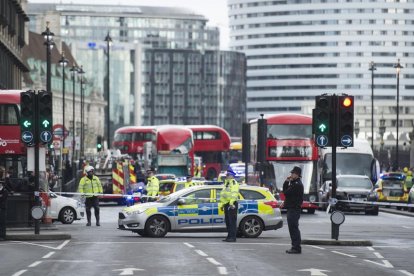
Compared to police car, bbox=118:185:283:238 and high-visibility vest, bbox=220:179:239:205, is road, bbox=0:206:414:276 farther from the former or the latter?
high-visibility vest, bbox=220:179:239:205

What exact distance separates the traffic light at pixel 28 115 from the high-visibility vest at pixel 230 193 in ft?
15.1

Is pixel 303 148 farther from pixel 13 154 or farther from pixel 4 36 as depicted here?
pixel 4 36

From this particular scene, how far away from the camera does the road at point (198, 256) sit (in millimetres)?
21625

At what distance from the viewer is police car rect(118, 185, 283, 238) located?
3206 centimetres

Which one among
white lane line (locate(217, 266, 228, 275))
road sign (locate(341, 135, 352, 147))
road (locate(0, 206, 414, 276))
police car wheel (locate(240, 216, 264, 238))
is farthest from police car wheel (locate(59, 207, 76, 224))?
white lane line (locate(217, 266, 228, 275))

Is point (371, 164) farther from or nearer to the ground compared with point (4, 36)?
nearer to the ground

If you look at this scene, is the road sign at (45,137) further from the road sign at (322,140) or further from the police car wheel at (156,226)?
the road sign at (322,140)

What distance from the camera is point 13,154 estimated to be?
133 ft

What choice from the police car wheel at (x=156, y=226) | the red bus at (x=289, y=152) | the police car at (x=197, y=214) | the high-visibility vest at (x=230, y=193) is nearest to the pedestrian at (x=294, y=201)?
the high-visibility vest at (x=230, y=193)

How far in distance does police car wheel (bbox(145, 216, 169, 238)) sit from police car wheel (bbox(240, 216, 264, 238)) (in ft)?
6.26

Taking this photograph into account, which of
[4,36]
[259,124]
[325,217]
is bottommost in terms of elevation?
[325,217]

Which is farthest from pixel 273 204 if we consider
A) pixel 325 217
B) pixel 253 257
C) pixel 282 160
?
pixel 282 160

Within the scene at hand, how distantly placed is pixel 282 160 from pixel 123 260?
1197 inches

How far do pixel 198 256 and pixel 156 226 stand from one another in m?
7.45
